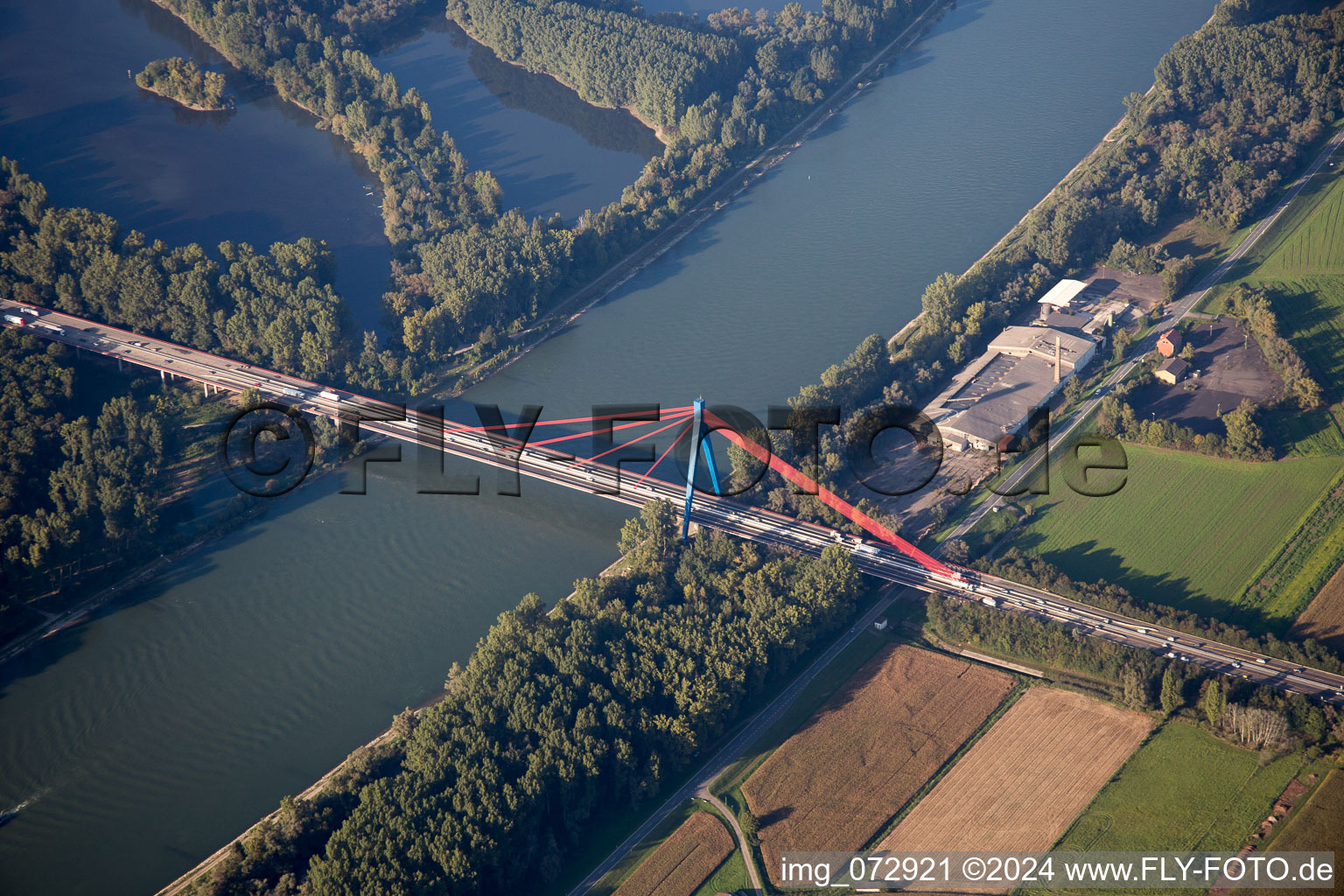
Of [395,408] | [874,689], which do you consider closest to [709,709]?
[874,689]

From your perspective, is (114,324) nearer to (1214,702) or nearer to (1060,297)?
(1060,297)

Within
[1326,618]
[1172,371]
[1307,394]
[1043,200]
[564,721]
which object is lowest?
[564,721]

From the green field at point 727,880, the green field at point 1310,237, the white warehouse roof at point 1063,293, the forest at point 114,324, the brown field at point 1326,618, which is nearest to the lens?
the green field at point 727,880

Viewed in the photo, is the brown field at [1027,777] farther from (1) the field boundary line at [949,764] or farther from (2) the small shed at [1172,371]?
(2) the small shed at [1172,371]

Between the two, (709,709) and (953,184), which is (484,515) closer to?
(709,709)

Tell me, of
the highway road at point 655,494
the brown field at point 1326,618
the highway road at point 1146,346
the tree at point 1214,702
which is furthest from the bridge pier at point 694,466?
the brown field at point 1326,618

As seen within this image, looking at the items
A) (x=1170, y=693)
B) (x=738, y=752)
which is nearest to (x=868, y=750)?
(x=738, y=752)

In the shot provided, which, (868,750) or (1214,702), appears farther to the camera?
(868,750)
